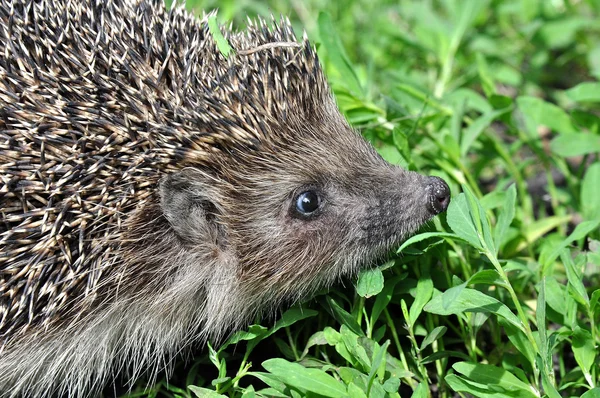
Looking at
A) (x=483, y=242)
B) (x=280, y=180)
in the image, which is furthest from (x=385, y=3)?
(x=483, y=242)

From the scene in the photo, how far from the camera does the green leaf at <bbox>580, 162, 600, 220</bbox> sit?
354cm

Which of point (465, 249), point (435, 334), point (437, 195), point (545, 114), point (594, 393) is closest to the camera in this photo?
point (594, 393)

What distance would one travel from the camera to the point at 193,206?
2.88 m

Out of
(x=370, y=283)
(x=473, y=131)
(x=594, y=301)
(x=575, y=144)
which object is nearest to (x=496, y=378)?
(x=594, y=301)

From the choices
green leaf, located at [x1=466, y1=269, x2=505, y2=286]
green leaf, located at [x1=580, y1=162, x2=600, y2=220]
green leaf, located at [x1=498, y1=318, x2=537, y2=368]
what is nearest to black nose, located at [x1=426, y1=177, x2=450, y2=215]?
green leaf, located at [x1=466, y1=269, x2=505, y2=286]

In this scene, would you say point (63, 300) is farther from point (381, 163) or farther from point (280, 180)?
point (381, 163)

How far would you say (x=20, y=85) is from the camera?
2.73 meters

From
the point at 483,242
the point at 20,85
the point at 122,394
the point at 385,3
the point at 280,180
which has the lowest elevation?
the point at 122,394

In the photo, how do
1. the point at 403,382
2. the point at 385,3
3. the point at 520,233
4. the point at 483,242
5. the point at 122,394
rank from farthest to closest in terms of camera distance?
the point at 385,3
the point at 520,233
the point at 122,394
the point at 403,382
the point at 483,242

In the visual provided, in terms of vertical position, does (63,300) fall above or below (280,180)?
below

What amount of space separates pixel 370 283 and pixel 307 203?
1.28 ft

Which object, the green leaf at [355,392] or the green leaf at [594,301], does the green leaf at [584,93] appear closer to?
the green leaf at [594,301]

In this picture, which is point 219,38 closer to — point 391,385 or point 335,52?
point 335,52

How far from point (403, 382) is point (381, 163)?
840mm
